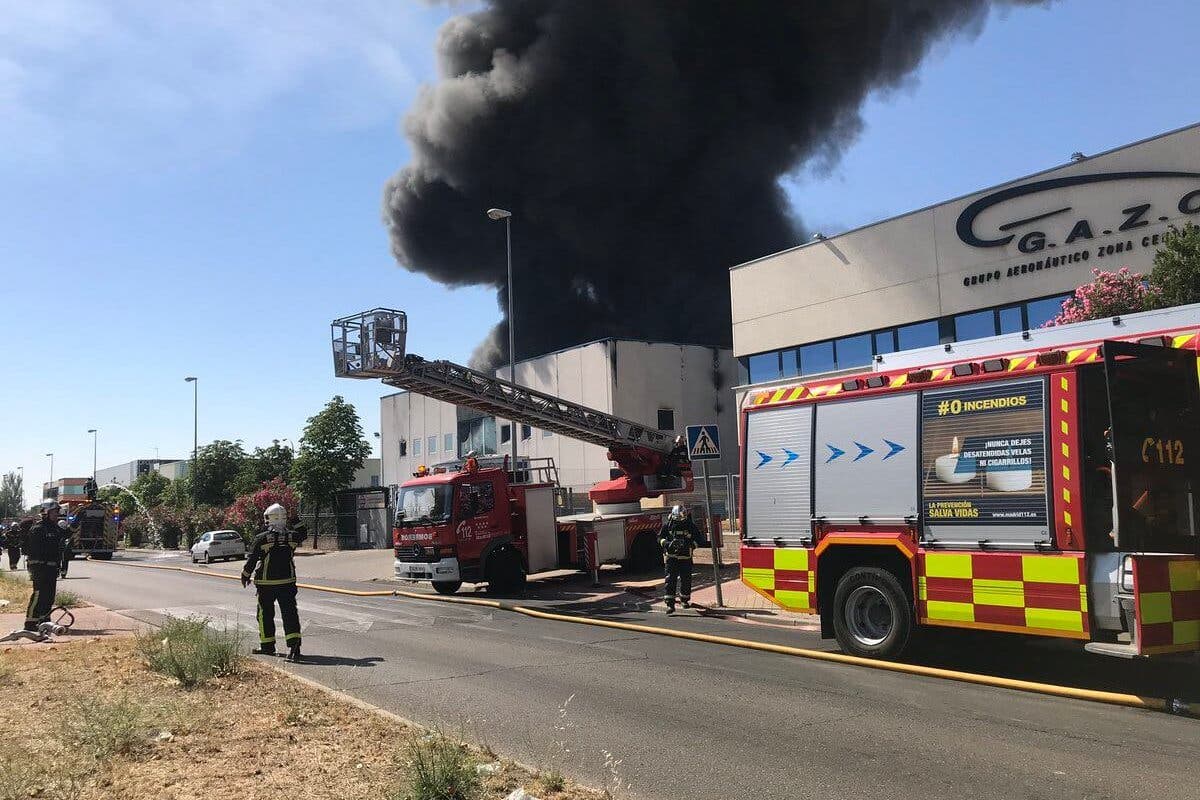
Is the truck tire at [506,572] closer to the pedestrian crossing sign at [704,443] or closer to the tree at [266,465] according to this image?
the pedestrian crossing sign at [704,443]

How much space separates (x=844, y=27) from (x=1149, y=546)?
155ft

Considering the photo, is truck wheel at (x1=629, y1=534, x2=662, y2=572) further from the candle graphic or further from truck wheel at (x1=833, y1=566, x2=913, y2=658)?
the candle graphic

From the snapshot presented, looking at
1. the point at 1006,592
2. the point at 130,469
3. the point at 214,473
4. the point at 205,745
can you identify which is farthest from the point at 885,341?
the point at 130,469

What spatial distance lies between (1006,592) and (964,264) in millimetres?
17002

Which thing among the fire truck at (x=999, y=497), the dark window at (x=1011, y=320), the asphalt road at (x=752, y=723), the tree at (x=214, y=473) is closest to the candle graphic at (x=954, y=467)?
the fire truck at (x=999, y=497)

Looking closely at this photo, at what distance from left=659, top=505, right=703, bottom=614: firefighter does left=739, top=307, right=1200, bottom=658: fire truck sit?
3.45 m

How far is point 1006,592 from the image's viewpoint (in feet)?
23.5

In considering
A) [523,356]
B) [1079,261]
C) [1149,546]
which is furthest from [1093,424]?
[523,356]

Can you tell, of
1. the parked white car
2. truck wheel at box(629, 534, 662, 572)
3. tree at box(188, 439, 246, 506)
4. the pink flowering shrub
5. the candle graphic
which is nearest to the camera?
the candle graphic

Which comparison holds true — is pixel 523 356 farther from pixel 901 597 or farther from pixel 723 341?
pixel 901 597

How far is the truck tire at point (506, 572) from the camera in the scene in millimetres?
15781

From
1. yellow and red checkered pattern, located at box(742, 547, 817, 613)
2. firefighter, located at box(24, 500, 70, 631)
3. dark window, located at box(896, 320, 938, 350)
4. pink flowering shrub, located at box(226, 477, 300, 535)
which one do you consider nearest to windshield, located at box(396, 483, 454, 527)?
firefighter, located at box(24, 500, 70, 631)

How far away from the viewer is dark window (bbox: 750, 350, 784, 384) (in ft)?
87.7

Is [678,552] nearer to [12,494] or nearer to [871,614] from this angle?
[871,614]
